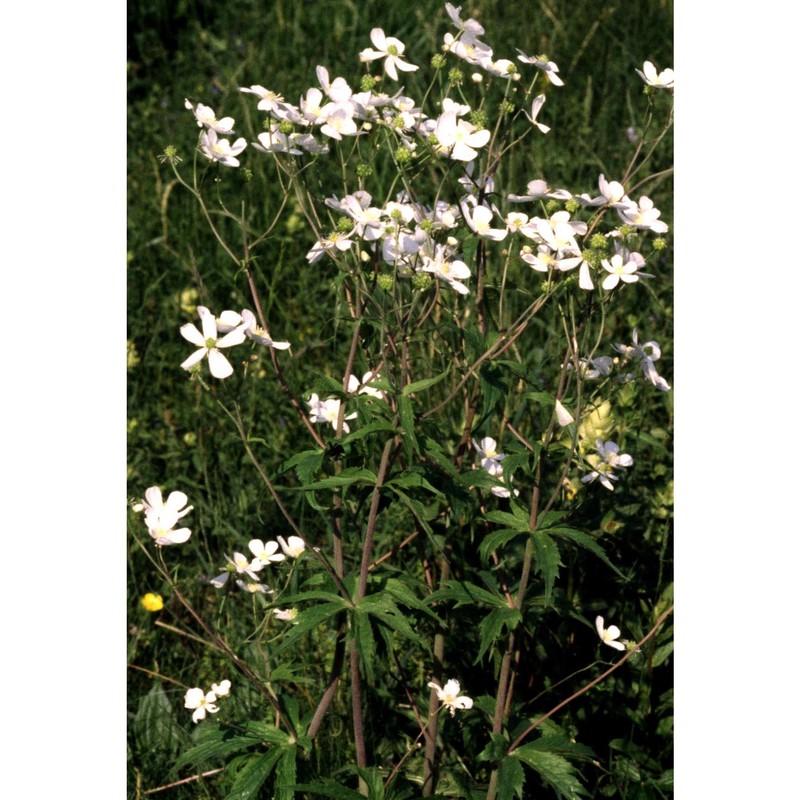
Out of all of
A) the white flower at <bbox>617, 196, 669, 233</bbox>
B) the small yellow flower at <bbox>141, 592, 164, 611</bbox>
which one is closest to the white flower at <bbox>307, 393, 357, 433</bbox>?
the white flower at <bbox>617, 196, 669, 233</bbox>

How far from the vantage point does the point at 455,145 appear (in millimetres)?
1710

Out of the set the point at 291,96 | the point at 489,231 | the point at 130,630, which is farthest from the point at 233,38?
the point at 489,231

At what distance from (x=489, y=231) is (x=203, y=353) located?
A: 20.6 inches

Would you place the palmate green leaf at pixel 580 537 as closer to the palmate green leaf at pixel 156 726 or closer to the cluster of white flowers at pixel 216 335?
the cluster of white flowers at pixel 216 335

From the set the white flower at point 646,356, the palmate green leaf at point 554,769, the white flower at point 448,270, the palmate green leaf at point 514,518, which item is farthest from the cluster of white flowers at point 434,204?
the palmate green leaf at point 554,769

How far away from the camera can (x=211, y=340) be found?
1.63 meters

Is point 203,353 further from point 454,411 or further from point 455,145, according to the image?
point 454,411

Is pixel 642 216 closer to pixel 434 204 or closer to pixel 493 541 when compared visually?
pixel 434 204

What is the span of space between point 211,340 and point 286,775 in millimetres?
701

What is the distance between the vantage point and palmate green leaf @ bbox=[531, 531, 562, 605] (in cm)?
158

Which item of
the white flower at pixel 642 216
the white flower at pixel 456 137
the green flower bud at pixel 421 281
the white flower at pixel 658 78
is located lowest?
the green flower bud at pixel 421 281

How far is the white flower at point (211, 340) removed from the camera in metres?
1.59

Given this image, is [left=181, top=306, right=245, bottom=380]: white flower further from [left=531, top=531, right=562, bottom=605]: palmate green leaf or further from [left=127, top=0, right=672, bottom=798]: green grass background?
[left=531, top=531, right=562, bottom=605]: palmate green leaf

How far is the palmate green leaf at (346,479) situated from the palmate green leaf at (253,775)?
0.44 meters
